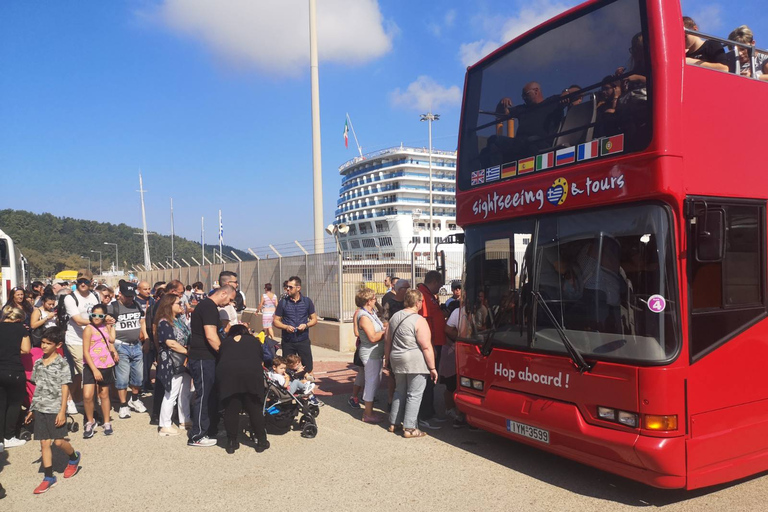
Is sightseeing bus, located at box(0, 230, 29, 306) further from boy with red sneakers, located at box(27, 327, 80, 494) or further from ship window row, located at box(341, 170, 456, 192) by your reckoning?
ship window row, located at box(341, 170, 456, 192)

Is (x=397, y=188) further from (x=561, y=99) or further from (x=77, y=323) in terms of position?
(x=561, y=99)

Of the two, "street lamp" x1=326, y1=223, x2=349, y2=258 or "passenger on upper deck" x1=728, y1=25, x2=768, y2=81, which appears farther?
"street lamp" x1=326, y1=223, x2=349, y2=258

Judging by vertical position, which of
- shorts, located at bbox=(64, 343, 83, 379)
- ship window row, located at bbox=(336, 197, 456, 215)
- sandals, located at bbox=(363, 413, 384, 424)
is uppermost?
ship window row, located at bbox=(336, 197, 456, 215)

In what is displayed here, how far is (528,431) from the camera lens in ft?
16.5

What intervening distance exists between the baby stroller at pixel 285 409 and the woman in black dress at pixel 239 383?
16.8 inches

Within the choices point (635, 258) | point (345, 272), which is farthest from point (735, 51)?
point (345, 272)

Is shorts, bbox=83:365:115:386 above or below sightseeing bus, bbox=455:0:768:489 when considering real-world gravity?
below

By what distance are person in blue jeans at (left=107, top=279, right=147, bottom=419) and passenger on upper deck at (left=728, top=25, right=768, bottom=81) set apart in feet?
24.3

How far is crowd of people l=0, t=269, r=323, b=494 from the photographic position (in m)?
5.32

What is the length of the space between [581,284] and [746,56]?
260cm

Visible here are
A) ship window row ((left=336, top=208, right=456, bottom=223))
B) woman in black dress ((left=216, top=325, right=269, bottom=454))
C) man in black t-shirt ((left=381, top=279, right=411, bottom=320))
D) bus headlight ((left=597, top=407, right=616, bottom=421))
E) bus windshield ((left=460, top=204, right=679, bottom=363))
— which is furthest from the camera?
ship window row ((left=336, top=208, right=456, bottom=223))

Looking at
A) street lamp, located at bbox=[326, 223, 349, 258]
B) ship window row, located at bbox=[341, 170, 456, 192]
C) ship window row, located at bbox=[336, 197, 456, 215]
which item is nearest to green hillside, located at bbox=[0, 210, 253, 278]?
ship window row, located at bbox=[336, 197, 456, 215]

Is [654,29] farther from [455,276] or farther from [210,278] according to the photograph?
Answer: [210,278]

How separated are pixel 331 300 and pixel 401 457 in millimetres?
8976
